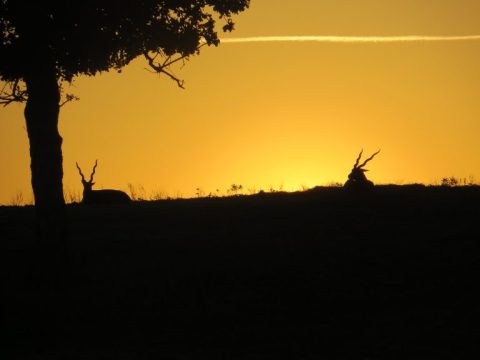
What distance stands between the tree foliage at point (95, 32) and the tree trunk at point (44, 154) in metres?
0.40

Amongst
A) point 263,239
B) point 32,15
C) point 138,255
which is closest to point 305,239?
point 263,239

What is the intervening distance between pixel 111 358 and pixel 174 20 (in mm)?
9527

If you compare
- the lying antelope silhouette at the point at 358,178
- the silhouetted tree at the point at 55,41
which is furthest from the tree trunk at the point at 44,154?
the lying antelope silhouette at the point at 358,178

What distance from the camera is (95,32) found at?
19.6 metres

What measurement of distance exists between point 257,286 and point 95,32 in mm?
6774

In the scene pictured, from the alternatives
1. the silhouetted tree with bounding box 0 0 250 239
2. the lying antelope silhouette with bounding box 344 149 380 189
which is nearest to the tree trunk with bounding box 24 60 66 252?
the silhouetted tree with bounding box 0 0 250 239

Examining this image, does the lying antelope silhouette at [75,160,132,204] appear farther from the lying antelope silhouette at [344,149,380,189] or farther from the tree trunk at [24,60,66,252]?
the tree trunk at [24,60,66,252]

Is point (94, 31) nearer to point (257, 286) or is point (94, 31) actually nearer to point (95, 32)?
point (95, 32)

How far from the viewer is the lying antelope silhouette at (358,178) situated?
2953cm

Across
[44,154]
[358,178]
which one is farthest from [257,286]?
[358,178]

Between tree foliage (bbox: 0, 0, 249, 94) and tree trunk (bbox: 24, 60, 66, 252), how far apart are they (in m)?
0.40

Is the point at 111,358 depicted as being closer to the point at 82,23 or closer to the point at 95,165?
the point at 82,23

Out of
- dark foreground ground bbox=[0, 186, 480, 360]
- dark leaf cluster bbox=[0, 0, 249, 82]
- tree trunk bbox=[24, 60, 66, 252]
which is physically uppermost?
dark leaf cluster bbox=[0, 0, 249, 82]

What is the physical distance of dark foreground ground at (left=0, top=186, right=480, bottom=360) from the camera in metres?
14.3
